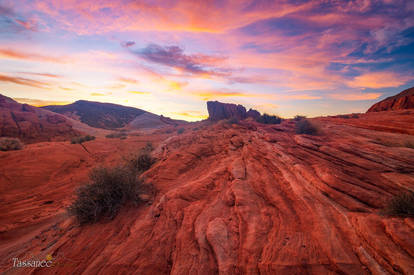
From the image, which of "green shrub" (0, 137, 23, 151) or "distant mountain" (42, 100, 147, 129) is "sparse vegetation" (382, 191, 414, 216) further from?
"distant mountain" (42, 100, 147, 129)

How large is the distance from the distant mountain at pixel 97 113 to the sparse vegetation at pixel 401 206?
6037cm

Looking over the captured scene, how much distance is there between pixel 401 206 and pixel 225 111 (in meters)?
40.0

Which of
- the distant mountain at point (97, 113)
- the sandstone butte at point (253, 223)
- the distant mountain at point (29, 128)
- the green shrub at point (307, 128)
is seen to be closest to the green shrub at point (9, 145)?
the sandstone butte at point (253, 223)

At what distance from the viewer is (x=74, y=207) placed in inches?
158

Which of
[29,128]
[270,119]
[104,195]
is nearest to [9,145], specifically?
[104,195]

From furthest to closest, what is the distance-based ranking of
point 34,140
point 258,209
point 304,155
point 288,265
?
point 34,140 < point 304,155 < point 258,209 < point 288,265

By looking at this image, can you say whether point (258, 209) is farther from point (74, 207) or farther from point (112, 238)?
point (74, 207)

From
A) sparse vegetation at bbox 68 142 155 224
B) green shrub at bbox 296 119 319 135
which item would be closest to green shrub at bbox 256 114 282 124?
green shrub at bbox 296 119 319 135

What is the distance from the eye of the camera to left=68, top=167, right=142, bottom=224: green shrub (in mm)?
3984

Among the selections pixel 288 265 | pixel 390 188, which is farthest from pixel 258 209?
pixel 390 188

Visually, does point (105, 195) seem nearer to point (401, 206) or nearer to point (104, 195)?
point (104, 195)

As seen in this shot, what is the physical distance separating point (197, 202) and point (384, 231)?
3396 mm

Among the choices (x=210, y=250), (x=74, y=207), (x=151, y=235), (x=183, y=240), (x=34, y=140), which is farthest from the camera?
(x=34, y=140)

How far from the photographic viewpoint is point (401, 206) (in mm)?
2623
